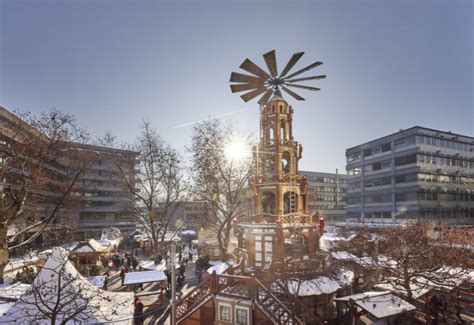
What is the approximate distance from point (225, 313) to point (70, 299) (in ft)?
25.0

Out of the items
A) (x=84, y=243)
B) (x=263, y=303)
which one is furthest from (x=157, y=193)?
(x=263, y=303)

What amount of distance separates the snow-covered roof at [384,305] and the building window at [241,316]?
586cm


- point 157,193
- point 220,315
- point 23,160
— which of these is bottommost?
point 220,315

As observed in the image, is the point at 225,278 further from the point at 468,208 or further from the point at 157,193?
the point at 468,208

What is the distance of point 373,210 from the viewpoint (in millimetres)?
51938

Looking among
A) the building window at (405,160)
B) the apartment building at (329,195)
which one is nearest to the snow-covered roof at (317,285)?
the building window at (405,160)

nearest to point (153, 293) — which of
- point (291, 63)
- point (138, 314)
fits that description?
point (138, 314)

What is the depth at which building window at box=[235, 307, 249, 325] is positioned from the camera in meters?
14.1

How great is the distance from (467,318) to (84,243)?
107 ft

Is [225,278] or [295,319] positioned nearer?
[295,319]

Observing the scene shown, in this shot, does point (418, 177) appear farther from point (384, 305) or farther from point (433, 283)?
point (384, 305)

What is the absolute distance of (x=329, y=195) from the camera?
83938 millimetres

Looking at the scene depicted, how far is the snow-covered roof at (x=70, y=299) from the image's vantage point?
1073 centimetres

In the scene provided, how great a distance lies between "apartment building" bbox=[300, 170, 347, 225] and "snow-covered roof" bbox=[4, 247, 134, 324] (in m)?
71.8
